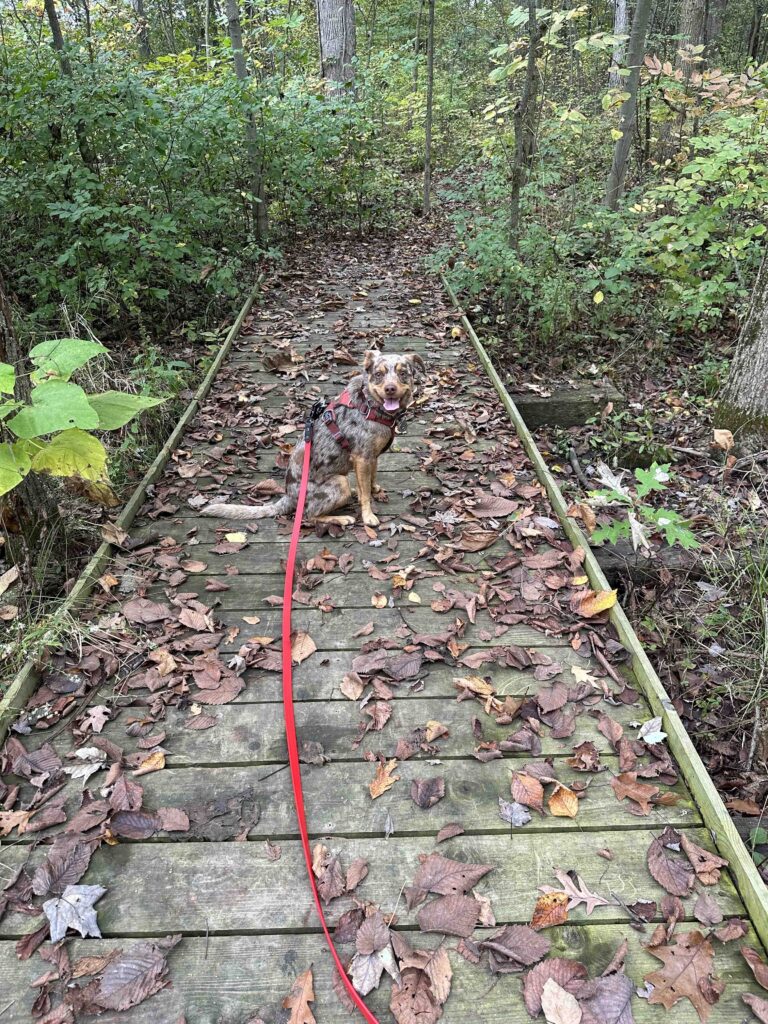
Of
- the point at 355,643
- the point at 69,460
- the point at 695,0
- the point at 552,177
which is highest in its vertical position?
the point at 695,0

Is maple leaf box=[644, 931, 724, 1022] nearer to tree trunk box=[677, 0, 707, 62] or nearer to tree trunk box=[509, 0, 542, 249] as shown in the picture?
tree trunk box=[509, 0, 542, 249]

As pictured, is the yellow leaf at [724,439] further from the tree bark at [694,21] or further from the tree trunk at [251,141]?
the tree bark at [694,21]

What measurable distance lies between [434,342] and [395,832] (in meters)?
6.59

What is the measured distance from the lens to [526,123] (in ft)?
24.9

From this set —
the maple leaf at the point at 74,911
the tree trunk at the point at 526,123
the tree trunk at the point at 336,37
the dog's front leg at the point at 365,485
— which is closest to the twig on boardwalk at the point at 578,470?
the dog's front leg at the point at 365,485

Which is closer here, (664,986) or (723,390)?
(664,986)

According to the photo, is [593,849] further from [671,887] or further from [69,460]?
[69,460]

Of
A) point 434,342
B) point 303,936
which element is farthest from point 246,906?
point 434,342

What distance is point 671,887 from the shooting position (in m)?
2.33

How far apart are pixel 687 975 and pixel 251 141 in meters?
11.0

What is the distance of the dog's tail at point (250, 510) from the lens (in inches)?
183

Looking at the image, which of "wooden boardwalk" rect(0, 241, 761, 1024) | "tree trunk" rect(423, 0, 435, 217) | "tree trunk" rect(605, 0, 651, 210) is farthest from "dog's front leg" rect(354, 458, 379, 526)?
"tree trunk" rect(423, 0, 435, 217)

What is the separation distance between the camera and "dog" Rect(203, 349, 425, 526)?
4.26 metres

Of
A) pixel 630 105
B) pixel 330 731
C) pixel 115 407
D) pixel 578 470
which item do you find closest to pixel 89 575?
pixel 115 407
